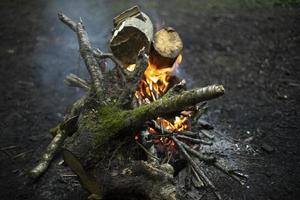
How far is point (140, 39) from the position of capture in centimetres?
406

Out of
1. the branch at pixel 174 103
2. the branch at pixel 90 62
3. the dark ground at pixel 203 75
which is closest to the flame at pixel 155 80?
the branch at pixel 90 62

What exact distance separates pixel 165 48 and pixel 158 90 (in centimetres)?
51

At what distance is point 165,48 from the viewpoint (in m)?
4.19

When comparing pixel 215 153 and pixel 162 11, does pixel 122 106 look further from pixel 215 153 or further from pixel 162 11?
pixel 162 11

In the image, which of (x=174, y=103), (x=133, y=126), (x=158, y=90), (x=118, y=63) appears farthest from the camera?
(x=158, y=90)

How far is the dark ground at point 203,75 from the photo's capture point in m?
3.99

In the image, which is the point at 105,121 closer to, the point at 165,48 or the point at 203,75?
the point at 165,48

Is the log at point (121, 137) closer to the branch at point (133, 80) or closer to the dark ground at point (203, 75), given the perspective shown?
the branch at point (133, 80)

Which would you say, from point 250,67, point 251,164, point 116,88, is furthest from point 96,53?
point 250,67

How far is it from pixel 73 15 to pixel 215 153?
4912 millimetres

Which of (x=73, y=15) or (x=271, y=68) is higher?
(x=73, y=15)

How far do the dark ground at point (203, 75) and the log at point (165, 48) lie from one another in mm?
1223

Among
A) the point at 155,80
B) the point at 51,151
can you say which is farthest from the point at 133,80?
the point at 51,151

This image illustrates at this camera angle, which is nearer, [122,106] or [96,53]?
[122,106]
